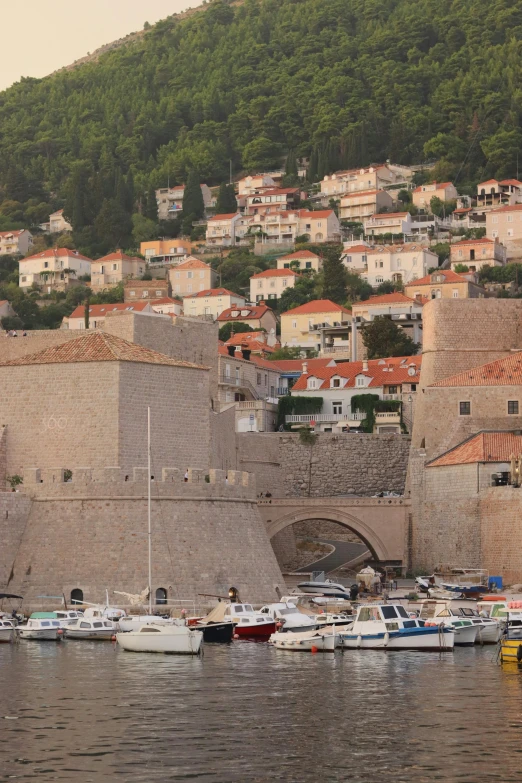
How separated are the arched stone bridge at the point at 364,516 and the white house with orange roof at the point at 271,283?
6117 centimetres

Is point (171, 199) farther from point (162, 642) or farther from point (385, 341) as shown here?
point (162, 642)

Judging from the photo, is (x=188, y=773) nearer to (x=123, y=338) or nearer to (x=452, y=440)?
(x=123, y=338)

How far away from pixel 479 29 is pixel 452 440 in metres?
120

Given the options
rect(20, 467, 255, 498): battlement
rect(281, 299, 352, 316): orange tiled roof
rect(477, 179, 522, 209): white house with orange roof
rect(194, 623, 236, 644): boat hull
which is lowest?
rect(194, 623, 236, 644): boat hull

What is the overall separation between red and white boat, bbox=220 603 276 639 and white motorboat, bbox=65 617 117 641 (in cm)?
298

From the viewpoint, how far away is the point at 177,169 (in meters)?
161

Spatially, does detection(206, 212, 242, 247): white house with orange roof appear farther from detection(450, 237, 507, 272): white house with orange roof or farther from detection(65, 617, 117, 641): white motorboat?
detection(65, 617, 117, 641): white motorboat

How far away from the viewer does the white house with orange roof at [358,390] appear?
69.6 metres

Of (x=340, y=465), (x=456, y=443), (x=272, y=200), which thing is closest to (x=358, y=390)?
(x=340, y=465)

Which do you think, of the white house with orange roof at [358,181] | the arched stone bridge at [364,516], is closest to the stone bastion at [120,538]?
the arched stone bridge at [364,516]

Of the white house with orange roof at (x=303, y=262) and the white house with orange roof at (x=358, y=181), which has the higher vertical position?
the white house with orange roof at (x=358, y=181)

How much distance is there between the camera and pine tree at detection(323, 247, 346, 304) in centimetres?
11188

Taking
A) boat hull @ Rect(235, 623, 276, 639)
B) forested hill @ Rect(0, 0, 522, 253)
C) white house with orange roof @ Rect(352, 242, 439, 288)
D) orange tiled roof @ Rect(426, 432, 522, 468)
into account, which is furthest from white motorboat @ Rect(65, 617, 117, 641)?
forested hill @ Rect(0, 0, 522, 253)

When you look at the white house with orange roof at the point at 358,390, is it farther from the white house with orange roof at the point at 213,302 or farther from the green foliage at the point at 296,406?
the white house with orange roof at the point at 213,302
